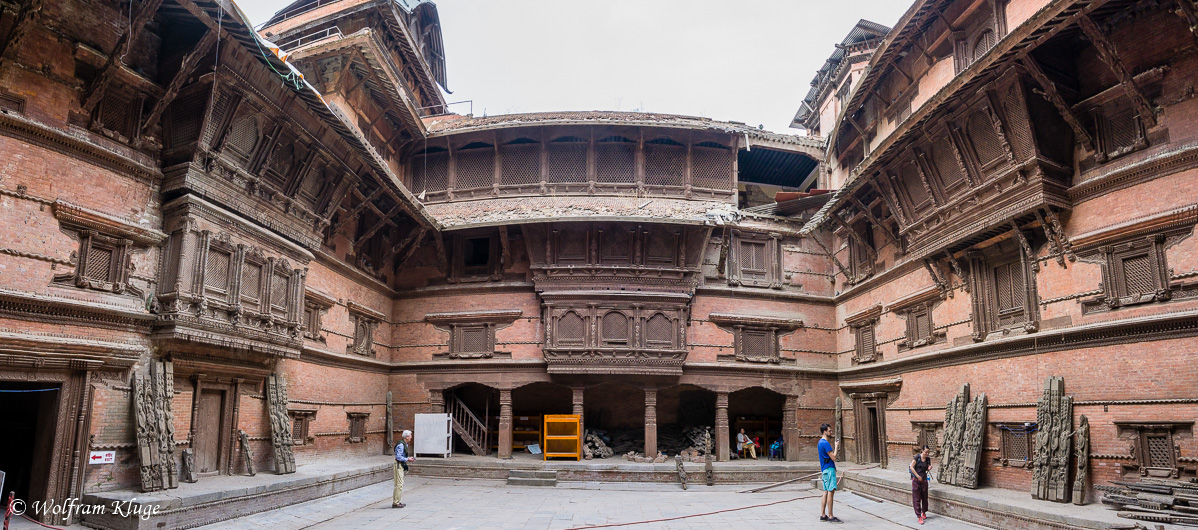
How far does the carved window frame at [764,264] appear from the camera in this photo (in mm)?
21062

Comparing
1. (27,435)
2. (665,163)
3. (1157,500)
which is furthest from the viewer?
(665,163)

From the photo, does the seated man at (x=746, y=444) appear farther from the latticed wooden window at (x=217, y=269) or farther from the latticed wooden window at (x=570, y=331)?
the latticed wooden window at (x=217, y=269)

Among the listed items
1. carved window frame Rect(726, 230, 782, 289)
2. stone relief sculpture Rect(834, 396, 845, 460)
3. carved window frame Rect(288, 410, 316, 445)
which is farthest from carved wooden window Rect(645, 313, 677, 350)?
carved window frame Rect(288, 410, 316, 445)

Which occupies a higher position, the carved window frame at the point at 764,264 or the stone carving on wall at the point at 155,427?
the carved window frame at the point at 764,264

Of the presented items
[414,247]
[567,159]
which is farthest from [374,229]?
[567,159]

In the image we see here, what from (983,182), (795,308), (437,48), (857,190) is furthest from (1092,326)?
(437,48)

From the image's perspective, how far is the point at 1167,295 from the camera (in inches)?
408

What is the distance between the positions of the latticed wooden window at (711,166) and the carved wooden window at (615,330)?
5.27 m

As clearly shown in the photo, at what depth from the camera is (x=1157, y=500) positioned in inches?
366

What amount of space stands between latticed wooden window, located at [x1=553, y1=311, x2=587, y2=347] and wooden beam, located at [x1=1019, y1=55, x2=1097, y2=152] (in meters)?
12.3

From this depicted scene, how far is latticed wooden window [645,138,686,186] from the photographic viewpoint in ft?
71.1

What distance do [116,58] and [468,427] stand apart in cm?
1402

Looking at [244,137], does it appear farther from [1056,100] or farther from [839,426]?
[839,426]

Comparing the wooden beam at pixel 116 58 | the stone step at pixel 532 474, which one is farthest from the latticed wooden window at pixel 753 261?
the wooden beam at pixel 116 58
